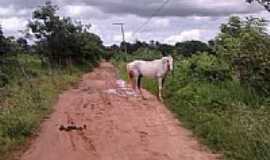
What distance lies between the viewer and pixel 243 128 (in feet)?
32.4

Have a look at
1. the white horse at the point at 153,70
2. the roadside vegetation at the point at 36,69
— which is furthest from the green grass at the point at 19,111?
the white horse at the point at 153,70

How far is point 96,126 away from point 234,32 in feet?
26.1

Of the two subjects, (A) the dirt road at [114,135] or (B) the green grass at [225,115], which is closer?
(B) the green grass at [225,115]

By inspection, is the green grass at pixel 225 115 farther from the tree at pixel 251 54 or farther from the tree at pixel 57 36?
the tree at pixel 57 36

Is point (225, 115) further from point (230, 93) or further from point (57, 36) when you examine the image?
point (57, 36)

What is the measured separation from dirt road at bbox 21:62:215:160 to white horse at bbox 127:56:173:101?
1924mm

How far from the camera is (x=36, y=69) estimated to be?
30734 mm

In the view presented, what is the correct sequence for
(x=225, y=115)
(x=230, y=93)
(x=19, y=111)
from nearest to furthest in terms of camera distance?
(x=225, y=115) < (x=19, y=111) < (x=230, y=93)

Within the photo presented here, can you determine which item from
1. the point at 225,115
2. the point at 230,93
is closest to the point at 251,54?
the point at 230,93

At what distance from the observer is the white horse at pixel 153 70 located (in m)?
18.9

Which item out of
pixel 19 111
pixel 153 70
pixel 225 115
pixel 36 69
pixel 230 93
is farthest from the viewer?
pixel 36 69

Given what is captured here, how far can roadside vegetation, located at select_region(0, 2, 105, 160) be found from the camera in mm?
12046

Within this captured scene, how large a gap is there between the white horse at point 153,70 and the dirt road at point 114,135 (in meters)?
1.92

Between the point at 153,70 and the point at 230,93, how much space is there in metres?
5.33
